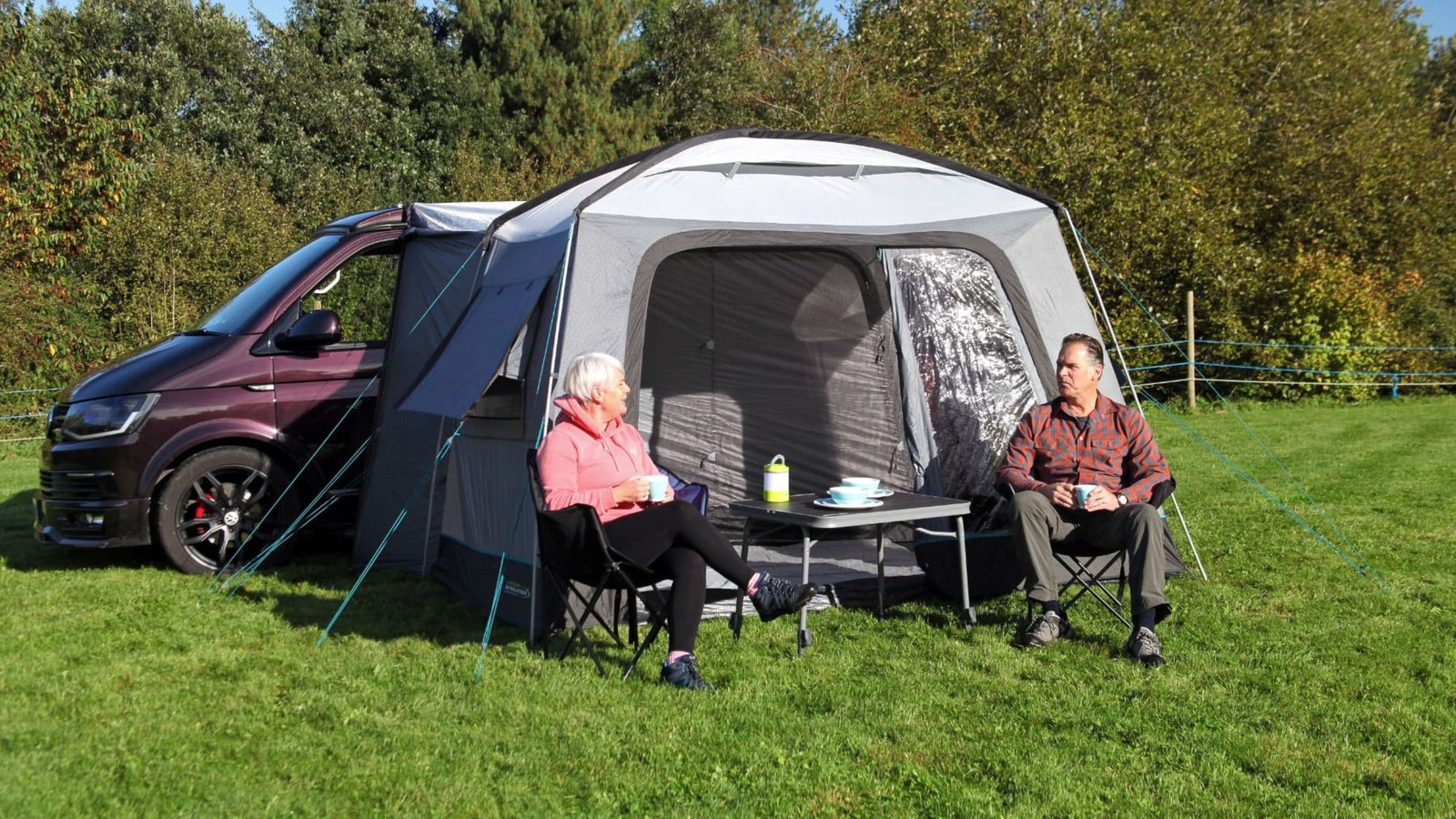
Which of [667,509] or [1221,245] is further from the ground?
[1221,245]

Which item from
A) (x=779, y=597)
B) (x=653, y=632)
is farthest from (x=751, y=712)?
(x=779, y=597)

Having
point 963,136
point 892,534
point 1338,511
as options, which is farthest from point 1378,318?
point 892,534

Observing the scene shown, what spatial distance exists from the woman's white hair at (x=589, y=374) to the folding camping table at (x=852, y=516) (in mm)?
818

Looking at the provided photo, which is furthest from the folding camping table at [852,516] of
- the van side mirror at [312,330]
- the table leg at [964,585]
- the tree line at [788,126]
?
the tree line at [788,126]

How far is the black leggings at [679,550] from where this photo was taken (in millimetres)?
4211

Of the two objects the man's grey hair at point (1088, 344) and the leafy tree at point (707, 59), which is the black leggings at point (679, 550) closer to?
the man's grey hair at point (1088, 344)

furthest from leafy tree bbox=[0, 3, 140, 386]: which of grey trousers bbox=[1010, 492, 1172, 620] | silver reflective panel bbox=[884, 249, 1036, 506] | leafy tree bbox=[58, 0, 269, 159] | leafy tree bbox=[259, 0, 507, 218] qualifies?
grey trousers bbox=[1010, 492, 1172, 620]

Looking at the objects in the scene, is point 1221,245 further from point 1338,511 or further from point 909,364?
point 909,364

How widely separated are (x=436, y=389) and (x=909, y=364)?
236 centimetres

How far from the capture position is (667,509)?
4273mm

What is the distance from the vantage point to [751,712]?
3855 millimetres

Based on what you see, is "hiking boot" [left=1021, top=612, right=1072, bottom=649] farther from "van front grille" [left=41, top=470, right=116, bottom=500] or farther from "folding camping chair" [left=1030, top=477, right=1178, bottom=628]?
"van front grille" [left=41, top=470, right=116, bottom=500]

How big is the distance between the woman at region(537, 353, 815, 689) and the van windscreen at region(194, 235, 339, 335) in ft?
8.09

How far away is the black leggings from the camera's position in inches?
166
